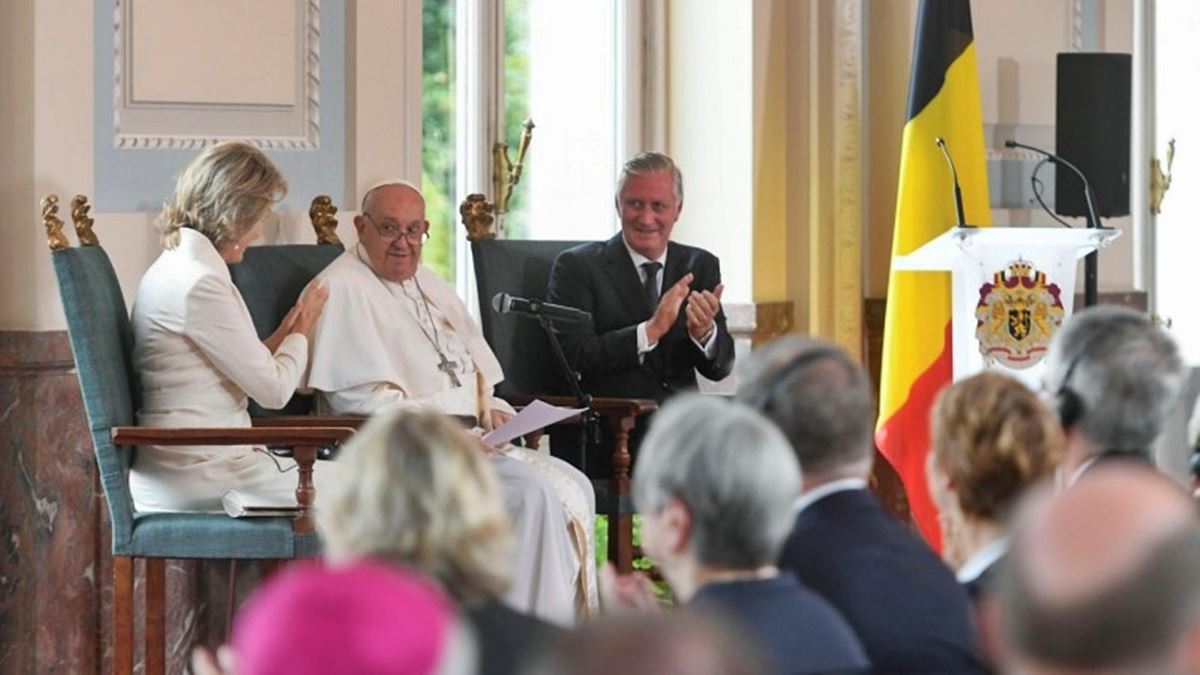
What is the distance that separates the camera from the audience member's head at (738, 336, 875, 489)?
10.4 ft

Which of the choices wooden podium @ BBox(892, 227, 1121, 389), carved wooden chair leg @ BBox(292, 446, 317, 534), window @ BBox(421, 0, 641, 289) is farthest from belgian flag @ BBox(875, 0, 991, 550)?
carved wooden chair leg @ BBox(292, 446, 317, 534)

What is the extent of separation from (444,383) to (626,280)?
2.79 feet

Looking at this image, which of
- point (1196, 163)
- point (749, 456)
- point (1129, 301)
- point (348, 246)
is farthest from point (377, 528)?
point (1196, 163)

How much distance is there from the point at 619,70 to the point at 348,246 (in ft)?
6.40

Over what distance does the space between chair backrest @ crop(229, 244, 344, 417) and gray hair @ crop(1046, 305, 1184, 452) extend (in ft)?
9.01

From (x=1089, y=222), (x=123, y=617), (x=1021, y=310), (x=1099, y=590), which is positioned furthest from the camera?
(x=1089, y=222)

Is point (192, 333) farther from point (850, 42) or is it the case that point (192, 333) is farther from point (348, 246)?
point (850, 42)

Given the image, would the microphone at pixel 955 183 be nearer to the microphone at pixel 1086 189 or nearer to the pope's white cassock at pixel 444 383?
the microphone at pixel 1086 189

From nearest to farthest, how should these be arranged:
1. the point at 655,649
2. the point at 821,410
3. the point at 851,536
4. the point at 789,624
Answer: the point at 655,649
the point at 789,624
the point at 851,536
the point at 821,410

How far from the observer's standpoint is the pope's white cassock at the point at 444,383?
5.54 meters

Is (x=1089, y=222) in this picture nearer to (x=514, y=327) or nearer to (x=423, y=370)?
(x=514, y=327)

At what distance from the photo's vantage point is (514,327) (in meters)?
6.45

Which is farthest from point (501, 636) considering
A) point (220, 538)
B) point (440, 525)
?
point (220, 538)

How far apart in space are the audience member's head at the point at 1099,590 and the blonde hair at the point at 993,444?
4.50ft
